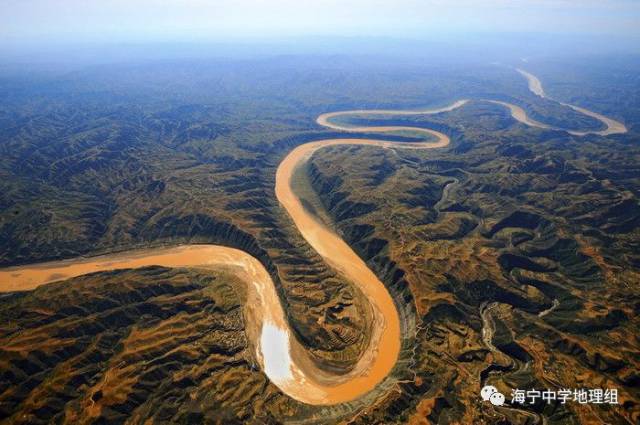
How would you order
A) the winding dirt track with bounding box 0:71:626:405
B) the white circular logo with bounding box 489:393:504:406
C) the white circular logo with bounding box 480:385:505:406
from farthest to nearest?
the winding dirt track with bounding box 0:71:626:405 → the white circular logo with bounding box 480:385:505:406 → the white circular logo with bounding box 489:393:504:406

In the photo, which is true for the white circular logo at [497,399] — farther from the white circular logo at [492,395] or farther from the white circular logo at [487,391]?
the white circular logo at [487,391]

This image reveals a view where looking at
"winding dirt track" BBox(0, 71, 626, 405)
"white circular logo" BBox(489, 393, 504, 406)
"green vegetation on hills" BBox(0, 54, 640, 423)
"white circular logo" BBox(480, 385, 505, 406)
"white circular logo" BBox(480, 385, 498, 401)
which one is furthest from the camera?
"winding dirt track" BBox(0, 71, 626, 405)

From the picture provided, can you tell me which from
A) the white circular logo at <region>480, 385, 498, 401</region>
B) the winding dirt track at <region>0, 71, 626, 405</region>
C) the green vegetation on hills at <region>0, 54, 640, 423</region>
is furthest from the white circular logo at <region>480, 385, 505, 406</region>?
the winding dirt track at <region>0, 71, 626, 405</region>

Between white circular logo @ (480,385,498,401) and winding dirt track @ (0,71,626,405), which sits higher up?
white circular logo @ (480,385,498,401)

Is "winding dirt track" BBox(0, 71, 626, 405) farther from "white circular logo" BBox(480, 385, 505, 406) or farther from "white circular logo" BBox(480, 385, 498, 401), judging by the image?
"white circular logo" BBox(480, 385, 505, 406)

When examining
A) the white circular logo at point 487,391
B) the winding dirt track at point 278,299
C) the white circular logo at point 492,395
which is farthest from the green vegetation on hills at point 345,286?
the winding dirt track at point 278,299

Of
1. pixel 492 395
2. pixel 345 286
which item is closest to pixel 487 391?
pixel 492 395

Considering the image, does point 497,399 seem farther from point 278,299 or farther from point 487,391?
point 278,299

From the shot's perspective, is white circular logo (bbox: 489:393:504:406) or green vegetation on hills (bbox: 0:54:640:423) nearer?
white circular logo (bbox: 489:393:504:406)

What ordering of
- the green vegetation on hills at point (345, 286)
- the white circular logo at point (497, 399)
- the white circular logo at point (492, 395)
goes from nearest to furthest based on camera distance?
the white circular logo at point (497, 399) → the white circular logo at point (492, 395) → the green vegetation on hills at point (345, 286)

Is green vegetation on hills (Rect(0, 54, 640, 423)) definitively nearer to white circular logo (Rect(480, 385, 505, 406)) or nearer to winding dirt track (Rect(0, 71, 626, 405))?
white circular logo (Rect(480, 385, 505, 406))
